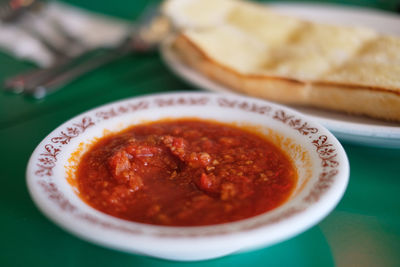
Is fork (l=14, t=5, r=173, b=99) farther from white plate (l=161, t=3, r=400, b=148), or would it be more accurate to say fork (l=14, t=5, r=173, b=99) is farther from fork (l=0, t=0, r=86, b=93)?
white plate (l=161, t=3, r=400, b=148)

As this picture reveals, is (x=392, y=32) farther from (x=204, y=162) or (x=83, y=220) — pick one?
(x=83, y=220)

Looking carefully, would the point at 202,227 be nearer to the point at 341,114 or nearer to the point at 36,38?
the point at 341,114

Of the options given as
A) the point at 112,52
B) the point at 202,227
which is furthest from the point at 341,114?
the point at 112,52

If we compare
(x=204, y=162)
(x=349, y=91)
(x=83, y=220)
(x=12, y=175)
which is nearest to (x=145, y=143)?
(x=204, y=162)

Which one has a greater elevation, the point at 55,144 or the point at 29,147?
the point at 55,144

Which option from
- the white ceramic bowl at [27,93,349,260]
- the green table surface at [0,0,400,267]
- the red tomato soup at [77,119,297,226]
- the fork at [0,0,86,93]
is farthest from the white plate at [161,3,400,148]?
the fork at [0,0,86,93]

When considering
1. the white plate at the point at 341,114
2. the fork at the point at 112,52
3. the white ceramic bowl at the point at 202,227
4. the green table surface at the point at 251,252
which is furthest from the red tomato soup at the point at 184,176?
the fork at the point at 112,52

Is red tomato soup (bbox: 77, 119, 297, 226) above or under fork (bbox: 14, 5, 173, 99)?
above
